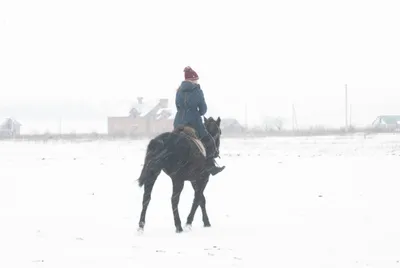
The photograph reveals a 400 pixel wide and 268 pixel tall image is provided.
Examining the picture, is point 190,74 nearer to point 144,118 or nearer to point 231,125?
point 144,118

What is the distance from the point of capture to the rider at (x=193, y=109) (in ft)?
35.9

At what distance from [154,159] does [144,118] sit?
106 meters

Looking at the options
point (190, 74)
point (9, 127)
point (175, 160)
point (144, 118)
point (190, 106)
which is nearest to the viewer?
point (175, 160)

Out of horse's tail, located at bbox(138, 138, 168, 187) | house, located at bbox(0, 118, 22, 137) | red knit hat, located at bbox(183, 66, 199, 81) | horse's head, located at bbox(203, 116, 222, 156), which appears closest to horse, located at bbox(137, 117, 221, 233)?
horse's tail, located at bbox(138, 138, 168, 187)

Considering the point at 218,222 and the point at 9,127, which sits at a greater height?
the point at 218,222

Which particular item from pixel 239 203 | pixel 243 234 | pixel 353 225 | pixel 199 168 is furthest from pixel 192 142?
pixel 239 203

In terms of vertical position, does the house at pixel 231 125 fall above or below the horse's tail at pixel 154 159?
below

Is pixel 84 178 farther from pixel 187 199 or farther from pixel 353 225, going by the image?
pixel 353 225

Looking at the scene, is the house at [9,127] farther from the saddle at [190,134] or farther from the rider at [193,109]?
the saddle at [190,134]

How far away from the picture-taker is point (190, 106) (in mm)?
10953

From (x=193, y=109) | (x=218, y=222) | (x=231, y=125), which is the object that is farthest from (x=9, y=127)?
(x=193, y=109)

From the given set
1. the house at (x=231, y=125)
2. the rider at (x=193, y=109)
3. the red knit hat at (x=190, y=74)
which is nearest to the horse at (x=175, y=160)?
the rider at (x=193, y=109)

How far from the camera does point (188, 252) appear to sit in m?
8.81

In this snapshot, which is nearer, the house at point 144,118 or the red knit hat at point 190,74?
the red knit hat at point 190,74
